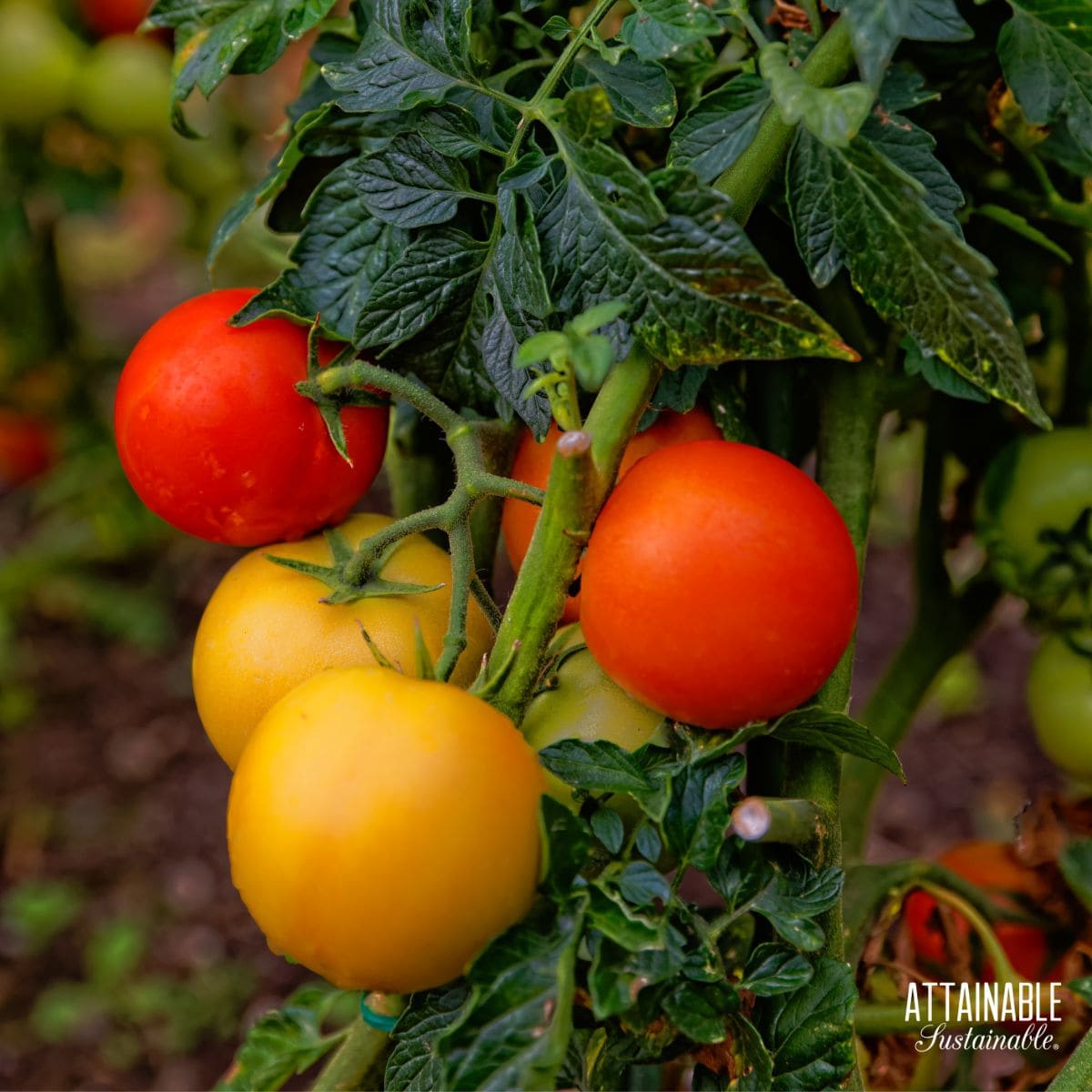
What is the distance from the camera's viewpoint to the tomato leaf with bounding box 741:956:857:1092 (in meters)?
0.47

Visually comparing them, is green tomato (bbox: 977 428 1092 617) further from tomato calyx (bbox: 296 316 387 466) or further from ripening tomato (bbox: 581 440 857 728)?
tomato calyx (bbox: 296 316 387 466)

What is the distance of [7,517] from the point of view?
196 centimetres

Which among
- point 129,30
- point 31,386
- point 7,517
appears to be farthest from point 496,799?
point 7,517

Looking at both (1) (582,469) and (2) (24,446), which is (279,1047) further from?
(2) (24,446)

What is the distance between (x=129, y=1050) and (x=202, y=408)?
1.09m

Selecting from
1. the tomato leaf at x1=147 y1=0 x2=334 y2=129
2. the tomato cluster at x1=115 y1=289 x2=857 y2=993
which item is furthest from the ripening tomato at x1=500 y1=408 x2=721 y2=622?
the tomato leaf at x1=147 y1=0 x2=334 y2=129

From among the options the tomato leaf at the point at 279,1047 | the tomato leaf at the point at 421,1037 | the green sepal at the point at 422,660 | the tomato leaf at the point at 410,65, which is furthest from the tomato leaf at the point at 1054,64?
the tomato leaf at the point at 279,1047

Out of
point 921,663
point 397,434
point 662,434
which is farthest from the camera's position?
point 921,663

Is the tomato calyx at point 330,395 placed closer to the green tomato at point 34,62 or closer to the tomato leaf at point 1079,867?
the tomato leaf at point 1079,867

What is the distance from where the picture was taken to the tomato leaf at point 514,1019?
0.41m

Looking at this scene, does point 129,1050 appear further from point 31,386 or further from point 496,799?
point 496,799

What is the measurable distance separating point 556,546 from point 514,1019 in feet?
0.58

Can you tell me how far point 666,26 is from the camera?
1.51ft

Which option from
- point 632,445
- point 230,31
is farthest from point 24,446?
point 632,445
